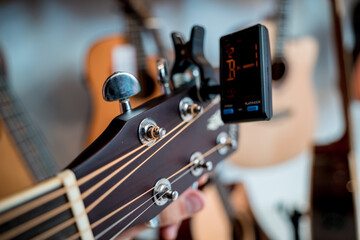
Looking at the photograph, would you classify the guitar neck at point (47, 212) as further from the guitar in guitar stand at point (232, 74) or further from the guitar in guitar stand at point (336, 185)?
the guitar in guitar stand at point (336, 185)

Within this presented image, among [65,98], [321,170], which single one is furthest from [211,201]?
[65,98]

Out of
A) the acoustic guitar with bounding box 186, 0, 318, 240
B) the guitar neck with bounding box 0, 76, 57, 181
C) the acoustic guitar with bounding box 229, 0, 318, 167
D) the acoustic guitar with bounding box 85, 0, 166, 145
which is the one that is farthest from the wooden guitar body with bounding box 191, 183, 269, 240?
the guitar neck with bounding box 0, 76, 57, 181

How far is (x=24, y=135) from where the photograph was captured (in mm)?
907

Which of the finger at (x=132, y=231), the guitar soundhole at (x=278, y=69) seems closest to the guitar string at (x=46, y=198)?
the finger at (x=132, y=231)

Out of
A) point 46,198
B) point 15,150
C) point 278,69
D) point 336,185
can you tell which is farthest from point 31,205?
point 278,69

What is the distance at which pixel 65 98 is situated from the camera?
130 cm

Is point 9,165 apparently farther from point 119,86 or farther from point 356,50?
point 356,50

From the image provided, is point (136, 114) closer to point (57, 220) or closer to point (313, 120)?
point (57, 220)

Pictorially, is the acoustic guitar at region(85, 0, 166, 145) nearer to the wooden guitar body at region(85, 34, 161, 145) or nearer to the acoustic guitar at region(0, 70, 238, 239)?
the wooden guitar body at region(85, 34, 161, 145)

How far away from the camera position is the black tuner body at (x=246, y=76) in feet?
1.14

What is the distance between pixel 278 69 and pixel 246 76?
0.78 meters

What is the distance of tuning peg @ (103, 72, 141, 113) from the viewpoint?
309 millimetres

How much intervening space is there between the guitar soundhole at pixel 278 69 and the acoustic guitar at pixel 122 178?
680 millimetres

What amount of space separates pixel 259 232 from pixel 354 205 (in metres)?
0.38
